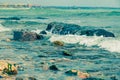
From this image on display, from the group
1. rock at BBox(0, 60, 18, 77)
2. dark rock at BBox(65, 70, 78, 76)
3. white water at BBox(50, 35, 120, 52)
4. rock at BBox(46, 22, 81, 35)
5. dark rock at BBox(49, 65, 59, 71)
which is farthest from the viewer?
rock at BBox(46, 22, 81, 35)

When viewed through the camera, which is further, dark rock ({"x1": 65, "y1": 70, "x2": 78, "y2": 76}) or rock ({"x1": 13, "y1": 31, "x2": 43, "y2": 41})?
rock ({"x1": 13, "y1": 31, "x2": 43, "y2": 41})

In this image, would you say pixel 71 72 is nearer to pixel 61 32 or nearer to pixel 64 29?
pixel 61 32

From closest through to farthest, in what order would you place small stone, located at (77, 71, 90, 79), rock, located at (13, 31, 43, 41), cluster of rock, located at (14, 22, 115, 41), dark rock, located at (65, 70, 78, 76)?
small stone, located at (77, 71, 90, 79) < dark rock, located at (65, 70, 78, 76) < rock, located at (13, 31, 43, 41) < cluster of rock, located at (14, 22, 115, 41)

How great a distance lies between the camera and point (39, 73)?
1738 cm

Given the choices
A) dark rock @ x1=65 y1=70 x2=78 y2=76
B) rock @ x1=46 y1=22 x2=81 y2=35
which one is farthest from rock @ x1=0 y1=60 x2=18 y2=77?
rock @ x1=46 y1=22 x2=81 y2=35

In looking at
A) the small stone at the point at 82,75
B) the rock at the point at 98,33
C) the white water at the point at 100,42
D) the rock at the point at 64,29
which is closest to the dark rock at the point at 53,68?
the small stone at the point at 82,75

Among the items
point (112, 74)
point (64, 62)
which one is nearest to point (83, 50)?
point (64, 62)

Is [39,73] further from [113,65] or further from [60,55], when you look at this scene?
[60,55]

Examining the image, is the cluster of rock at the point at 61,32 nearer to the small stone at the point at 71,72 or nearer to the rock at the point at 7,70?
the rock at the point at 7,70

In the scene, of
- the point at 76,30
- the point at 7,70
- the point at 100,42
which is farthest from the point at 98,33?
the point at 7,70

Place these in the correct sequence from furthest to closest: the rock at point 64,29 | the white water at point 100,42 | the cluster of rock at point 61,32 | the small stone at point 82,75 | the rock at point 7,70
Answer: the rock at point 64,29 → the cluster of rock at point 61,32 → the white water at point 100,42 → the rock at point 7,70 → the small stone at point 82,75

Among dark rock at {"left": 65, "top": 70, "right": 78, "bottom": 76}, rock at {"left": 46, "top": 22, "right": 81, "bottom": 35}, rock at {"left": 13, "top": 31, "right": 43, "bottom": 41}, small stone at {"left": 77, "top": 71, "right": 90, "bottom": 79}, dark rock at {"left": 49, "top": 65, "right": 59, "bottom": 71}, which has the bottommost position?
rock at {"left": 46, "top": 22, "right": 81, "bottom": 35}

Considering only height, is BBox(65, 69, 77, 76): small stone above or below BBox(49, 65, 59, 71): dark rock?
above

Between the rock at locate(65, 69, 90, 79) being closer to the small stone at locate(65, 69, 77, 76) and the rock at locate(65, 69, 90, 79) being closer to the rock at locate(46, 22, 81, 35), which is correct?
the small stone at locate(65, 69, 77, 76)
